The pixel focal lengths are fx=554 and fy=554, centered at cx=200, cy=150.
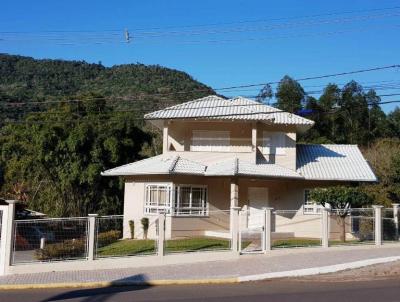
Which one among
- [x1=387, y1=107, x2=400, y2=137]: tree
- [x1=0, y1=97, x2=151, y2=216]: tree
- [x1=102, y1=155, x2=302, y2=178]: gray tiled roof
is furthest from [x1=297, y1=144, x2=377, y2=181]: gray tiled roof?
[x1=387, y1=107, x2=400, y2=137]: tree

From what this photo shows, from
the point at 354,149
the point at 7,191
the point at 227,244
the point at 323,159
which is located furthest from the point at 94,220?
the point at 7,191

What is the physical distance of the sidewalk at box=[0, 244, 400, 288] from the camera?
556 inches

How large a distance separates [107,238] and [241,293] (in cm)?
644

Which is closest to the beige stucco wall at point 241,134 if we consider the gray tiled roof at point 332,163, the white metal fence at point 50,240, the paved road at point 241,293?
the gray tiled roof at point 332,163

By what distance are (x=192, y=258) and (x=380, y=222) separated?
7.20 metres

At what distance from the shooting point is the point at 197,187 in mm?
25812

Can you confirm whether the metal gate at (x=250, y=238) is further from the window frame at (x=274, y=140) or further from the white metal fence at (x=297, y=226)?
the window frame at (x=274, y=140)

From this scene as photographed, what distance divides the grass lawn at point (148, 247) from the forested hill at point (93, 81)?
26.1 meters

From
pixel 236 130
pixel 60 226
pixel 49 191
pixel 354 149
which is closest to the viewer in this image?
pixel 60 226

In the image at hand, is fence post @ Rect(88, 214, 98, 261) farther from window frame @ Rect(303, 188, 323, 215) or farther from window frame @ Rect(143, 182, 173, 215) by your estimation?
window frame @ Rect(303, 188, 323, 215)

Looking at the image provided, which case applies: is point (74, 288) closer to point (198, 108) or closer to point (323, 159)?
point (198, 108)

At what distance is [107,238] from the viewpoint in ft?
56.8


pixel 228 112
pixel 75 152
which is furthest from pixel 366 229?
pixel 75 152

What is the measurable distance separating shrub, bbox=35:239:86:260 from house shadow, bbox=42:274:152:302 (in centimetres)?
232
